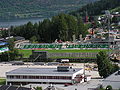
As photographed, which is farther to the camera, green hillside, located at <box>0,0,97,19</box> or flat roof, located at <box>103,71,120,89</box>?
green hillside, located at <box>0,0,97,19</box>

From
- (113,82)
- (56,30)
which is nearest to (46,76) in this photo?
(113,82)

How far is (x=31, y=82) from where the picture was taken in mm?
15273

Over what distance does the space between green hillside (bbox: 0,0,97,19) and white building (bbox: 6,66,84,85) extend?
82520 millimetres

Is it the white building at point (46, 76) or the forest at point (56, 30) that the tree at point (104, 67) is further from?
the forest at point (56, 30)

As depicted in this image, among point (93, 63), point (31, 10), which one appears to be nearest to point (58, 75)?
point (93, 63)

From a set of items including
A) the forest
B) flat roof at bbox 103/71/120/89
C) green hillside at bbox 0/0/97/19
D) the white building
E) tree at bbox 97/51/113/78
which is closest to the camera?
flat roof at bbox 103/71/120/89

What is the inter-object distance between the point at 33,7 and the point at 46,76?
333ft

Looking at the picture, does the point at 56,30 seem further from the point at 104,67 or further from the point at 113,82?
the point at 113,82

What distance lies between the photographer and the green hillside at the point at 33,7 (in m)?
104

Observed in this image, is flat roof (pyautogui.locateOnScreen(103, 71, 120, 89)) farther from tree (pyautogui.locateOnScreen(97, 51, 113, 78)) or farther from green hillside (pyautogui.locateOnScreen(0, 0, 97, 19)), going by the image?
green hillside (pyautogui.locateOnScreen(0, 0, 97, 19))

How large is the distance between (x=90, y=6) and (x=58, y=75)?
48.8 meters

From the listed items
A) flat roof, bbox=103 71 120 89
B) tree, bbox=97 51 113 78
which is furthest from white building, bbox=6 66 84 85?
flat roof, bbox=103 71 120 89

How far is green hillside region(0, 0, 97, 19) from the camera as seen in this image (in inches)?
4085

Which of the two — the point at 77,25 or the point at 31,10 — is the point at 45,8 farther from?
the point at 77,25
